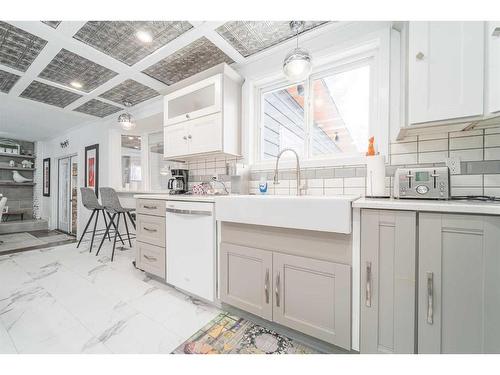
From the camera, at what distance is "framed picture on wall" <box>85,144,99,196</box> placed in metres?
3.90

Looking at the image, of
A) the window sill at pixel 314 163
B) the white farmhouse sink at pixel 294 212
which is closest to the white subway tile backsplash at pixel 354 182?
the window sill at pixel 314 163

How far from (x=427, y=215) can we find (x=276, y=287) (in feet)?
2.95

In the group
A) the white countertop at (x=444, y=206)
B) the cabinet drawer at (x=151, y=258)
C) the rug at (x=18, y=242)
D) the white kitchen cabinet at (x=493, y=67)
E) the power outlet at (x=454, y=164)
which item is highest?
the white kitchen cabinet at (x=493, y=67)

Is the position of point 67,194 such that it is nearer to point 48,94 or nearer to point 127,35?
point 48,94

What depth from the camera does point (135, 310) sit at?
159 centimetres

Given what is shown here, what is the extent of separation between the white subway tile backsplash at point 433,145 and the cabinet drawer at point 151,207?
2.17 metres

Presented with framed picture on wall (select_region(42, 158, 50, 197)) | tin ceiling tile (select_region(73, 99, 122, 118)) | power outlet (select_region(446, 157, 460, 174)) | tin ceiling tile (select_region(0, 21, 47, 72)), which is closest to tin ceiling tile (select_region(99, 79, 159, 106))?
tin ceiling tile (select_region(73, 99, 122, 118))

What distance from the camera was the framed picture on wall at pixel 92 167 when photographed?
12.8 feet

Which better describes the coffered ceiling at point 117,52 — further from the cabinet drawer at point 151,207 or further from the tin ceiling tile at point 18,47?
the cabinet drawer at point 151,207

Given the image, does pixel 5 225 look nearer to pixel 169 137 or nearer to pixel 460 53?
pixel 169 137

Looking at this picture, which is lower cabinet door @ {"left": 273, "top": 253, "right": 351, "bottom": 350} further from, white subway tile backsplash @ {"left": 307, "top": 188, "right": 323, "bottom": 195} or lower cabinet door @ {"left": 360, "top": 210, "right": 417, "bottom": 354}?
white subway tile backsplash @ {"left": 307, "top": 188, "right": 323, "bottom": 195}

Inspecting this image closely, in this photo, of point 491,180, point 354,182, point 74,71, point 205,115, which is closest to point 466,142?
point 491,180

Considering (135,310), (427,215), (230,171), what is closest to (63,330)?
(135,310)

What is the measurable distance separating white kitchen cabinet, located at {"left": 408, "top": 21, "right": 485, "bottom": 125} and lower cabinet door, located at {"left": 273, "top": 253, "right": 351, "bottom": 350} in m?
1.04
